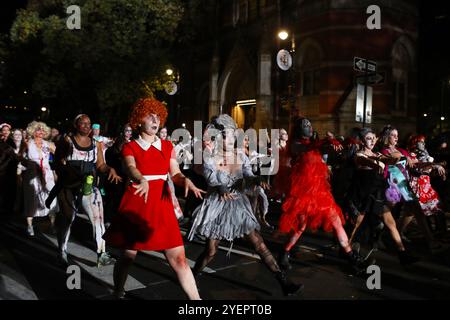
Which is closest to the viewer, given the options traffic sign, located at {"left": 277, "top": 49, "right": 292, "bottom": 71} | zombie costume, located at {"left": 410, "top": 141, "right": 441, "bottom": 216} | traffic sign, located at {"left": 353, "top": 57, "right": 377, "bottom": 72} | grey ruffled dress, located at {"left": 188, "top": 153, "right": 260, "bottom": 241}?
grey ruffled dress, located at {"left": 188, "top": 153, "right": 260, "bottom": 241}

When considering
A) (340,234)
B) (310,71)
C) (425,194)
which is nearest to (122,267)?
(340,234)

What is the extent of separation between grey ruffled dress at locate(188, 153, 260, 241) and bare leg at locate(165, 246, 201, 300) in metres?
0.80

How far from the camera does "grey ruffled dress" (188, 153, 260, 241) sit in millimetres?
4453

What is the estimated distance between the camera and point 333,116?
57.3 feet

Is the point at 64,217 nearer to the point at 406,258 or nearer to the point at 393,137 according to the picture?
the point at 406,258

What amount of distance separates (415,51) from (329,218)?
638 inches

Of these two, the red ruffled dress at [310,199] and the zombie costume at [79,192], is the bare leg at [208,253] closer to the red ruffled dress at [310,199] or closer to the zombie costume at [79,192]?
the red ruffled dress at [310,199]

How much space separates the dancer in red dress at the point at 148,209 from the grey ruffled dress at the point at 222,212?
76 cm

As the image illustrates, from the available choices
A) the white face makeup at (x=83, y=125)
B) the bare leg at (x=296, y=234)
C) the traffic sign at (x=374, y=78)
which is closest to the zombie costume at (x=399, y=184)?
the bare leg at (x=296, y=234)

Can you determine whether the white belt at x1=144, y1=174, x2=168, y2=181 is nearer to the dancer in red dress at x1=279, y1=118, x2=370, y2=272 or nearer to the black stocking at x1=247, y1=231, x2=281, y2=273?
the black stocking at x1=247, y1=231, x2=281, y2=273

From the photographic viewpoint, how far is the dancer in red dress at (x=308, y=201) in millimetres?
5023

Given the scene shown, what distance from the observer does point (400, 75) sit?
59.8 feet

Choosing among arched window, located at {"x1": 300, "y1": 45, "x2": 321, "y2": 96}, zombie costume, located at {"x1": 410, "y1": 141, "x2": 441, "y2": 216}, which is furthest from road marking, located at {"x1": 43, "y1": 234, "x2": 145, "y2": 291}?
arched window, located at {"x1": 300, "y1": 45, "x2": 321, "y2": 96}
